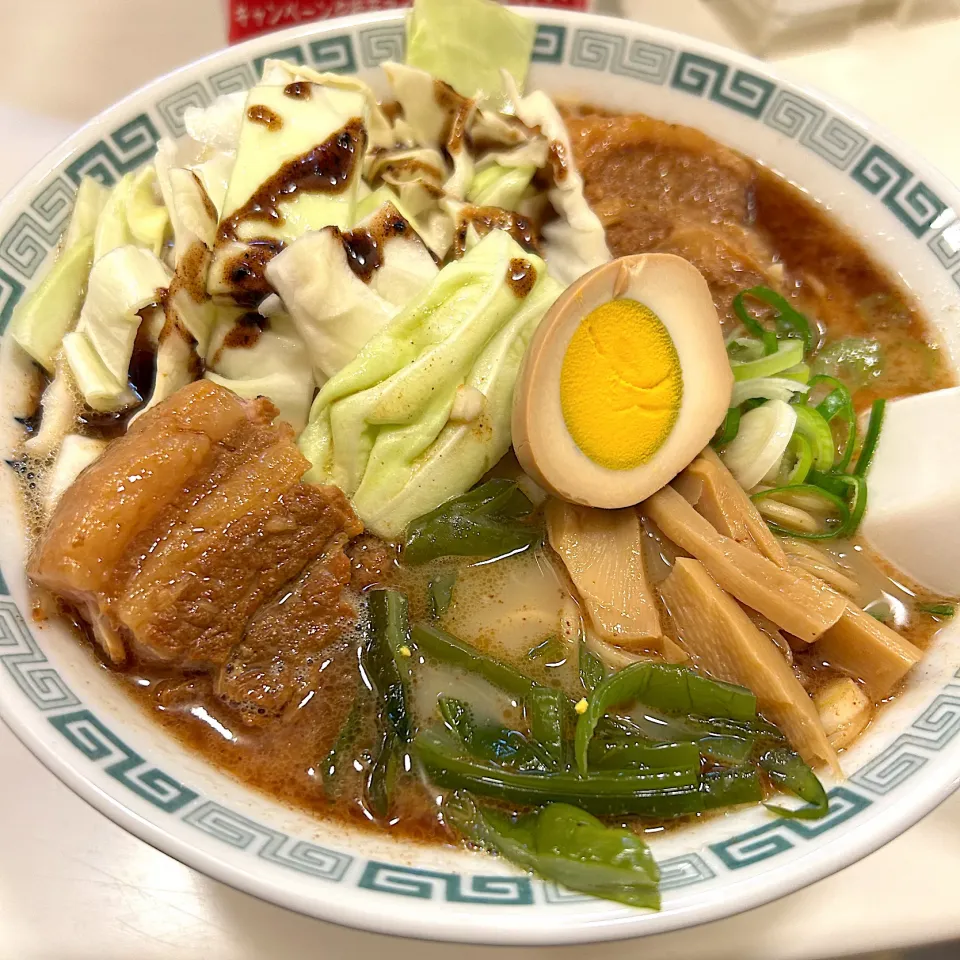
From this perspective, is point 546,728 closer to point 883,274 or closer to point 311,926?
point 311,926

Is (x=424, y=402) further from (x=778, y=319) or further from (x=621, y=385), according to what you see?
(x=778, y=319)

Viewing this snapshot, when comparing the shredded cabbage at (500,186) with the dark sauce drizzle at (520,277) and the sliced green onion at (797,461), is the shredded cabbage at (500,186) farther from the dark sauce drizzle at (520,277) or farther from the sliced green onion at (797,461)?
the sliced green onion at (797,461)

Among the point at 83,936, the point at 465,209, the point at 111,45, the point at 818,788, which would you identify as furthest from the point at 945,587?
the point at 111,45

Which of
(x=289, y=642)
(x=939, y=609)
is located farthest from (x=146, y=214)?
(x=939, y=609)

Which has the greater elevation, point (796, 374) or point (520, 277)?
point (796, 374)

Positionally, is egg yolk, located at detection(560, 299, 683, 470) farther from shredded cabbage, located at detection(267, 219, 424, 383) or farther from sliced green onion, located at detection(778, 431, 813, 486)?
shredded cabbage, located at detection(267, 219, 424, 383)

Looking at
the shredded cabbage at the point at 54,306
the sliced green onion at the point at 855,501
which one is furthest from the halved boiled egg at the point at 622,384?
the shredded cabbage at the point at 54,306
